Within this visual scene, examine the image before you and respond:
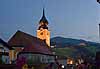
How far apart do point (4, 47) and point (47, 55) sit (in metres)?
→ 32.8

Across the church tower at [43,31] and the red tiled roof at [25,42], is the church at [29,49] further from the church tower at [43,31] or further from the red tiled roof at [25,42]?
the church tower at [43,31]

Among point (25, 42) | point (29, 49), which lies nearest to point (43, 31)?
point (25, 42)

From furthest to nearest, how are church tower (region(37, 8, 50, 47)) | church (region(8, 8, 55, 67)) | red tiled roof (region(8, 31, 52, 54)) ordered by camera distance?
church tower (region(37, 8, 50, 47))
red tiled roof (region(8, 31, 52, 54))
church (region(8, 8, 55, 67))

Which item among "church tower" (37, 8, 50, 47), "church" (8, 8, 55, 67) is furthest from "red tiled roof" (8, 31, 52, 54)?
"church tower" (37, 8, 50, 47)

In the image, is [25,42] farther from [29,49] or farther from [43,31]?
[43,31]

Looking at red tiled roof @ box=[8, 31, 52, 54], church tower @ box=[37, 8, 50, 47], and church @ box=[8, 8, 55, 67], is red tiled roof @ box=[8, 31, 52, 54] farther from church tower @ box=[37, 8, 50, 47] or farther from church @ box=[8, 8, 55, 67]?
church tower @ box=[37, 8, 50, 47]

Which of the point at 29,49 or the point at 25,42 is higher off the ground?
the point at 25,42

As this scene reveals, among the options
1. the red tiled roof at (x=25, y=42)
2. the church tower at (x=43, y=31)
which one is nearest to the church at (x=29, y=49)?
the red tiled roof at (x=25, y=42)

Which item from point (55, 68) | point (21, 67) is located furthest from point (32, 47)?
point (21, 67)

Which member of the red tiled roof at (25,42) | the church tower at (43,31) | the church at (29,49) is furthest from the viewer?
the church tower at (43,31)

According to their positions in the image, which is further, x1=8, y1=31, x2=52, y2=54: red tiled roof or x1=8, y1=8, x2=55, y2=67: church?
x1=8, y1=31, x2=52, y2=54: red tiled roof

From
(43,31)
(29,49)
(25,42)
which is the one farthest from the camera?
(43,31)

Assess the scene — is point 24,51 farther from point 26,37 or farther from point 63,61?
point 63,61

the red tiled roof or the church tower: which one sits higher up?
the church tower
